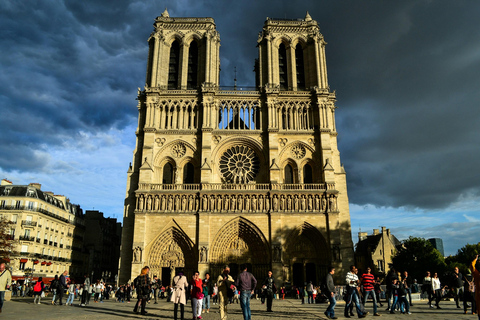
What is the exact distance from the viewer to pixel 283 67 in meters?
35.1

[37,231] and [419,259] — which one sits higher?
[37,231]

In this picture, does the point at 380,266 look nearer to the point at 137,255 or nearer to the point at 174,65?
the point at 137,255

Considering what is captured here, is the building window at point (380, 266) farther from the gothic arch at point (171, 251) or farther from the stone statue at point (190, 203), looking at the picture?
the stone statue at point (190, 203)

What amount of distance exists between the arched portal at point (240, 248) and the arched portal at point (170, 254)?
184 centimetres

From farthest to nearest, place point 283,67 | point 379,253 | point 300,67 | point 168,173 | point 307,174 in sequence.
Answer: point 379,253 → point 283,67 → point 300,67 → point 307,174 → point 168,173

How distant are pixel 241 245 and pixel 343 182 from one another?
9.69m

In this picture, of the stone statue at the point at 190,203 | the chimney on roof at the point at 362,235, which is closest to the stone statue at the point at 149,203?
the stone statue at the point at 190,203

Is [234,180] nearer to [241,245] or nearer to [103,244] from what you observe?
[241,245]

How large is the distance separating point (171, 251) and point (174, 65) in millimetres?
16894

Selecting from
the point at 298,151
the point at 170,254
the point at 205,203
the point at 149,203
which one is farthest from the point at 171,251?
the point at 298,151

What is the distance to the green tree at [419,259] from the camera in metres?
35.7

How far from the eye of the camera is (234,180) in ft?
100

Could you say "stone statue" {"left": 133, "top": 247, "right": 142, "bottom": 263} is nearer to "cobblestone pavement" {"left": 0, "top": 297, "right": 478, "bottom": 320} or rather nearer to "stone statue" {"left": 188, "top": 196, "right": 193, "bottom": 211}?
"stone statue" {"left": 188, "top": 196, "right": 193, "bottom": 211}

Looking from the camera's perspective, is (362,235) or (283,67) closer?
(283,67)
